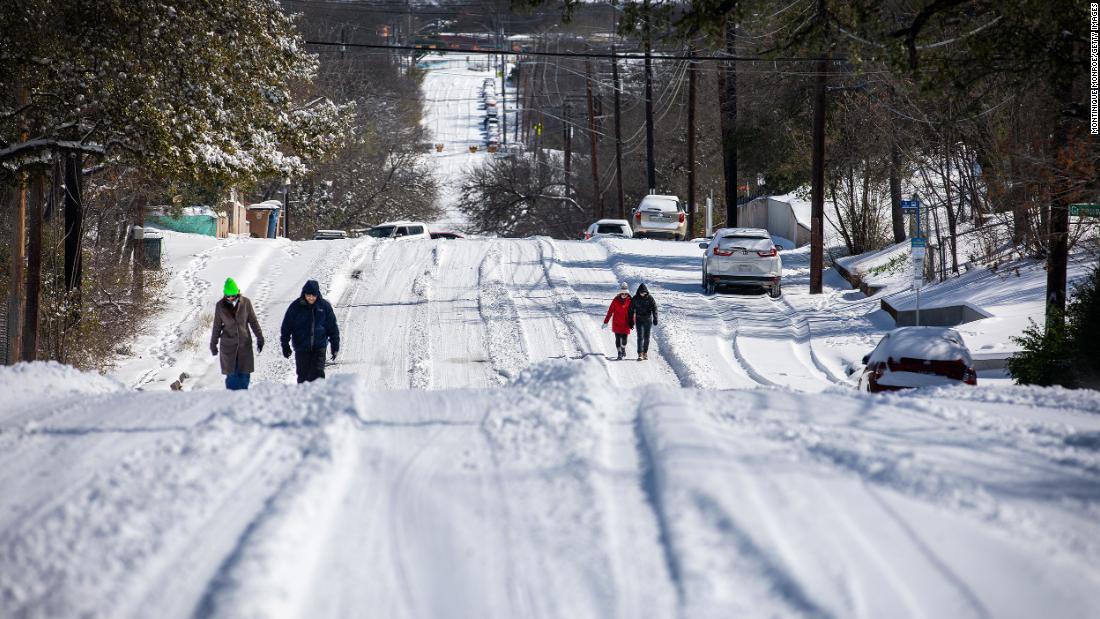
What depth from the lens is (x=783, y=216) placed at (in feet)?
161

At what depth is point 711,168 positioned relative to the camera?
63688 mm

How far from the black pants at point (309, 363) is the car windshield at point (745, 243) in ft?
55.6

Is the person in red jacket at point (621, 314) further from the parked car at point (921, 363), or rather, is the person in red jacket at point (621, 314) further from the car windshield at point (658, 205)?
the car windshield at point (658, 205)

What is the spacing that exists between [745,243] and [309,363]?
17.5 meters

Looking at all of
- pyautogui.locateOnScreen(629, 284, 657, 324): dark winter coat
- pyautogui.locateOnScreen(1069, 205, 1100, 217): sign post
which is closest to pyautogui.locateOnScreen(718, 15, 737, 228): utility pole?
pyautogui.locateOnScreen(629, 284, 657, 324): dark winter coat

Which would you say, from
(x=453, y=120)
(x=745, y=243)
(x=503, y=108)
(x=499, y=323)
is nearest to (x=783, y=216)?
(x=745, y=243)

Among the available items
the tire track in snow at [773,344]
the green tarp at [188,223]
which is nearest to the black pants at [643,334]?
the tire track in snow at [773,344]

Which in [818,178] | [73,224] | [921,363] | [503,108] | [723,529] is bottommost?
[723,529]

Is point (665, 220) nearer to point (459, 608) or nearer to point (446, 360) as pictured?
point (446, 360)

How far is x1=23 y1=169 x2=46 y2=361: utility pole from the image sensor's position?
61.3 feet

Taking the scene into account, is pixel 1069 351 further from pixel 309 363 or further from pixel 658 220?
pixel 658 220

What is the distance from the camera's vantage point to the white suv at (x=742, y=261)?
28531 millimetres

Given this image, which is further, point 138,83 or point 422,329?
point 422,329

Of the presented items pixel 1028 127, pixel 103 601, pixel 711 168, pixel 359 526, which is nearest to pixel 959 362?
pixel 1028 127
